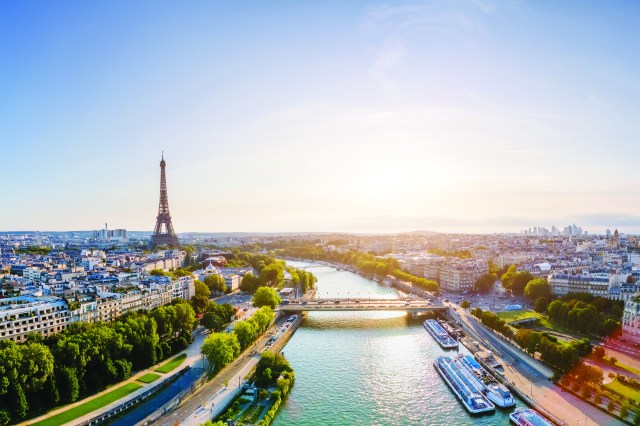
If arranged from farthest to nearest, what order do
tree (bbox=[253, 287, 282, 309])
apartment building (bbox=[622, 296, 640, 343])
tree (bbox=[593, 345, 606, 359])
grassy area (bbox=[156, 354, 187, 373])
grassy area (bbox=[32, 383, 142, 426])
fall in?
1. tree (bbox=[253, 287, 282, 309])
2. apartment building (bbox=[622, 296, 640, 343])
3. tree (bbox=[593, 345, 606, 359])
4. grassy area (bbox=[156, 354, 187, 373])
5. grassy area (bbox=[32, 383, 142, 426])

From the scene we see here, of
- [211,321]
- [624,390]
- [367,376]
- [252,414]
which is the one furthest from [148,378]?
[624,390]

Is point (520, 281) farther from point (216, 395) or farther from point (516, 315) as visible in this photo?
point (216, 395)

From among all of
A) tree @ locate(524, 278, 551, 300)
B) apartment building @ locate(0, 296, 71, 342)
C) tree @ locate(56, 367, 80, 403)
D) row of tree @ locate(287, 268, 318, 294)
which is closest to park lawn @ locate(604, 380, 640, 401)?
tree @ locate(524, 278, 551, 300)

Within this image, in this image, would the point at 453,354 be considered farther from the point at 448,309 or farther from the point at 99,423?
the point at 99,423

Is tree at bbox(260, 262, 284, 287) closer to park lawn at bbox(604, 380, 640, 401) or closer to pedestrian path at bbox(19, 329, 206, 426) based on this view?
pedestrian path at bbox(19, 329, 206, 426)

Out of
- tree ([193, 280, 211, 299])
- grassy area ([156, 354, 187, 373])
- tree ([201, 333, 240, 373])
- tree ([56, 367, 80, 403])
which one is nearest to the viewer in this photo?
tree ([56, 367, 80, 403])

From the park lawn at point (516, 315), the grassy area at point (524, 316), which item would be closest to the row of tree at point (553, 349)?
the grassy area at point (524, 316)
